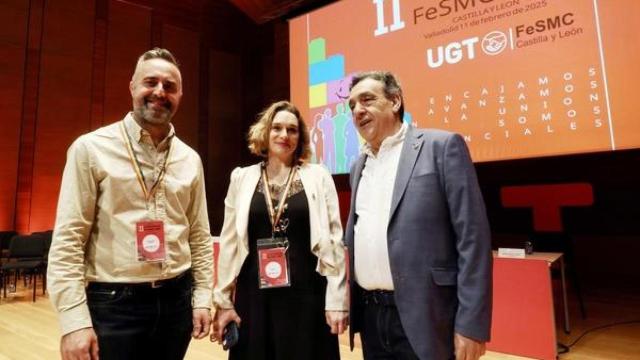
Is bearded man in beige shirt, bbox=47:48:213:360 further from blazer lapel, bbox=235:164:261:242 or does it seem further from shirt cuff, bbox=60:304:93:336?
blazer lapel, bbox=235:164:261:242

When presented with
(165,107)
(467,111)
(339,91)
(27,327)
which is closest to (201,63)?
(339,91)

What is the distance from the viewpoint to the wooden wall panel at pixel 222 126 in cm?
826

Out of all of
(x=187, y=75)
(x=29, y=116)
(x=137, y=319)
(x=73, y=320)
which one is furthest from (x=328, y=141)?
(x=29, y=116)

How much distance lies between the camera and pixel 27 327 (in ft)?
12.5

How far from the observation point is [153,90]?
1357 millimetres

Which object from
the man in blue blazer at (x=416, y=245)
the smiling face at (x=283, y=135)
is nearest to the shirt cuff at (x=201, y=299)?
the man in blue blazer at (x=416, y=245)

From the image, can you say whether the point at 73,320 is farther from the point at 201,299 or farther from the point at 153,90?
the point at 153,90

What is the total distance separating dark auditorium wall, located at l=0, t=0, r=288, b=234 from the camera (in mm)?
6371

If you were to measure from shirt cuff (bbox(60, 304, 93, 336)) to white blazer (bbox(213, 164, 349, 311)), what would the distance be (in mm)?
533

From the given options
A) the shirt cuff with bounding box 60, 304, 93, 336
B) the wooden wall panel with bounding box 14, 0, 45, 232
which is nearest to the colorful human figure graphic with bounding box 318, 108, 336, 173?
the shirt cuff with bounding box 60, 304, 93, 336

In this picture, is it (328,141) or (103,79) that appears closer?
(328,141)

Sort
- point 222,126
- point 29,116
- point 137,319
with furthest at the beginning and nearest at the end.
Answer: point 222,126, point 29,116, point 137,319

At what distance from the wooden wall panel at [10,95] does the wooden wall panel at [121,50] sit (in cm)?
119

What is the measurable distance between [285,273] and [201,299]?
1.05 feet
